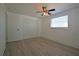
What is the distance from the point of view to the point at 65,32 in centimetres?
269

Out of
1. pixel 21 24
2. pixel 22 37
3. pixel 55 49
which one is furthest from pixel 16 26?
pixel 55 49

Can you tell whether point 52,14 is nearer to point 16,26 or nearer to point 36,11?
point 36,11

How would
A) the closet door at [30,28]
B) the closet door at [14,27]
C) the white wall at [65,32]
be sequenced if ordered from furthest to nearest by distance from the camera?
the white wall at [65,32] → the closet door at [30,28] → the closet door at [14,27]

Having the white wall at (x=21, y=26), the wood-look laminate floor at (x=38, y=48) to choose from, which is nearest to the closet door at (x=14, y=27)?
the white wall at (x=21, y=26)

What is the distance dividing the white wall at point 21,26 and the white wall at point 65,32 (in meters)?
0.19

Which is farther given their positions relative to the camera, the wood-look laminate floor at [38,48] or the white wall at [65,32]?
the white wall at [65,32]

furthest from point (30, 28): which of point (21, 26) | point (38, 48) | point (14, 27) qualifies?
point (38, 48)

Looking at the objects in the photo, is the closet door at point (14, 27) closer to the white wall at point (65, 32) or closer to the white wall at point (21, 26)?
the white wall at point (21, 26)

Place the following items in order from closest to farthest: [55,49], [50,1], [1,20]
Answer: [50,1] < [1,20] < [55,49]

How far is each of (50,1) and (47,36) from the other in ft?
3.14

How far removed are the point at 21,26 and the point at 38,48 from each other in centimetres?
68

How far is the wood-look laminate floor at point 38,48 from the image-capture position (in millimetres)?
1811

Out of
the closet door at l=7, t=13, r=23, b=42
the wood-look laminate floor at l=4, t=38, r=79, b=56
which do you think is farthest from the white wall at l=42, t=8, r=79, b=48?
the closet door at l=7, t=13, r=23, b=42

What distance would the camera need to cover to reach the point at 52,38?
7.02 feet
